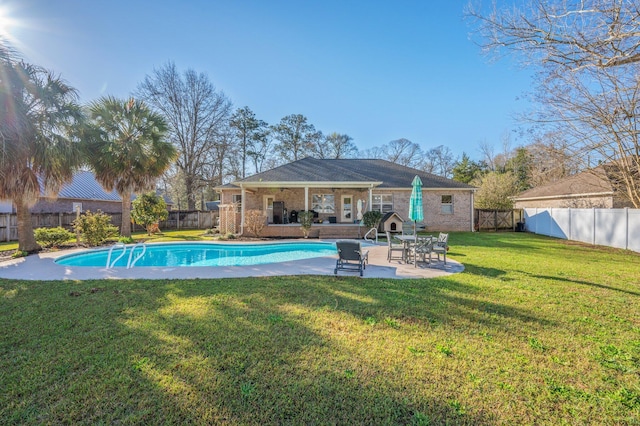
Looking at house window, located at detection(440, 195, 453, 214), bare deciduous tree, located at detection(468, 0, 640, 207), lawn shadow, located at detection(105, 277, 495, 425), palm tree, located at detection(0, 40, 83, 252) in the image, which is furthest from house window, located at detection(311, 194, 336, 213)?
lawn shadow, located at detection(105, 277, 495, 425)

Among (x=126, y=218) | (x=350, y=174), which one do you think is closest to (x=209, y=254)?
(x=126, y=218)

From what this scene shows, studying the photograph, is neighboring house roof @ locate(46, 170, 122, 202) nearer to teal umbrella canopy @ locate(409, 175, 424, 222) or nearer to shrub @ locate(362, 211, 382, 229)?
shrub @ locate(362, 211, 382, 229)

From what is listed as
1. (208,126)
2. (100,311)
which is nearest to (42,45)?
(100,311)

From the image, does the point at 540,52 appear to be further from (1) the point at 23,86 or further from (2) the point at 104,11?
(1) the point at 23,86

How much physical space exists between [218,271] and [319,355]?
16.7 ft

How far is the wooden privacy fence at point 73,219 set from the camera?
14.1m

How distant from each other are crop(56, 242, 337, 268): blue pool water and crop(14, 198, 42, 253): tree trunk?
207cm

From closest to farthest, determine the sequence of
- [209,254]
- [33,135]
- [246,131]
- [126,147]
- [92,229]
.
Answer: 1. [33,135]
2. [209,254]
3. [92,229]
4. [126,147]
5. [246,131]

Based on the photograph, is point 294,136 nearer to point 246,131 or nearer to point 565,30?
point 246,131

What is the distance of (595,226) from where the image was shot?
42.4 ft

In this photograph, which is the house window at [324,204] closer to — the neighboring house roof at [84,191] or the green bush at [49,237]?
the green bush at [49,237]

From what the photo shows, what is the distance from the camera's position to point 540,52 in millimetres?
5461

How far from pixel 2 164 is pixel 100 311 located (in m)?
8.47

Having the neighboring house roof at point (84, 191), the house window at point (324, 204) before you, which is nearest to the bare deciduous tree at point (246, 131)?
the neighboring house roof at point (84, 191)
